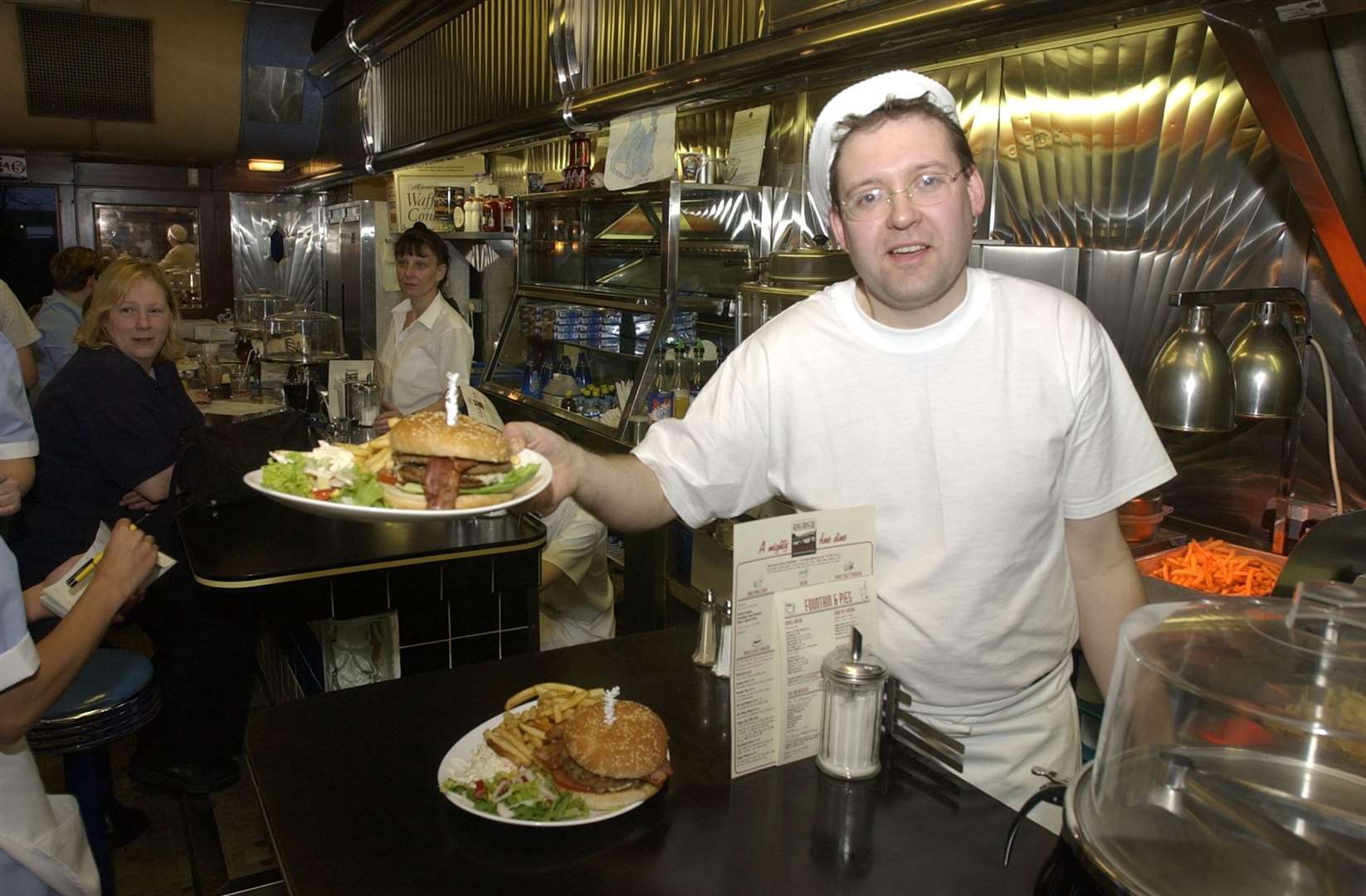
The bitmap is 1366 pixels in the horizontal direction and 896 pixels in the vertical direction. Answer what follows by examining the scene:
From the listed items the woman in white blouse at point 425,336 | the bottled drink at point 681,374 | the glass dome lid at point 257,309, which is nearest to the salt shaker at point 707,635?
the bottled drink at point 681,374

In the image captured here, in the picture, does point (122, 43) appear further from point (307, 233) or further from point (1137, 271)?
point (1137, 271)

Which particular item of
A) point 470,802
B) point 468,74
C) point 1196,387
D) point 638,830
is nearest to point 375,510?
point 470,802

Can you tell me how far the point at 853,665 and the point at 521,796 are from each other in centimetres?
52

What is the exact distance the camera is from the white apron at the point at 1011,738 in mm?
1774

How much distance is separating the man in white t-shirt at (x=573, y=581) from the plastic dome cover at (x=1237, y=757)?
90.1 inches

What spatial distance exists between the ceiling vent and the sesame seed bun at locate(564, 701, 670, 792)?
941 centimetres

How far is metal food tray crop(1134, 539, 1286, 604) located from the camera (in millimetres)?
2330

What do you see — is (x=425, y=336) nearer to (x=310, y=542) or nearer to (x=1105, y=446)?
(x=310, y=542)

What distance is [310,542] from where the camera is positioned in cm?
319

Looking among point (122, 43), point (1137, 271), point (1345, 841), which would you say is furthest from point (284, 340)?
point (1345, 841)

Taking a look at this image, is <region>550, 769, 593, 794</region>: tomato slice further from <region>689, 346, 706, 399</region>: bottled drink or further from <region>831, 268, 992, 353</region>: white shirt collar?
<region>689, 346, 706, 399</region>: bottled drink

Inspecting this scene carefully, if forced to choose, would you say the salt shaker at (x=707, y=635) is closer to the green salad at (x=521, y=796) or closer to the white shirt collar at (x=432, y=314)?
the green salad at (x=521, y=796)

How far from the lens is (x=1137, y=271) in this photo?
9.48ft

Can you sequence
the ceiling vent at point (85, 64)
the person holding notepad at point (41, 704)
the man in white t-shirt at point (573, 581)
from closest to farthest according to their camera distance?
1. the person holding notepad at point (41, 704)
2. the man in white t-shirt at point (573, 581)
3. the ceiling vent at point (85, 64)
